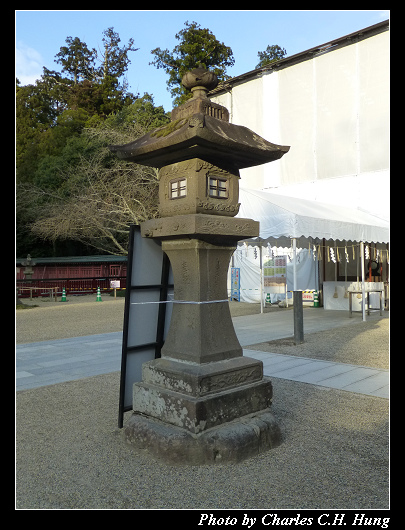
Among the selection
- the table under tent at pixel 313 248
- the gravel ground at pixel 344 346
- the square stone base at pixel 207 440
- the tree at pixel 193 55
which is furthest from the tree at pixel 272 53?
the square stone base at pixel 207 440

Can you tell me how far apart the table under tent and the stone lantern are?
14.8 ft

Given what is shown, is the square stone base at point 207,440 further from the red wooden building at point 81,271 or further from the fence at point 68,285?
the red wooden building at point 81,271

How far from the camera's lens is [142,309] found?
4230 millimetres

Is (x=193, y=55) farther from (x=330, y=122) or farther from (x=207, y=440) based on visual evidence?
(x=207, y=440)

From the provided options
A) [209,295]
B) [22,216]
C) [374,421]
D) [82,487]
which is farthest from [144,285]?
[22,216]

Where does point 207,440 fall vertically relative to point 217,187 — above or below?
below

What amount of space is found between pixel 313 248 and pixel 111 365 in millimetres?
7953

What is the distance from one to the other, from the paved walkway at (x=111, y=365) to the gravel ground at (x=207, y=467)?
0.50 metres

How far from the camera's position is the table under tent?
8891mm

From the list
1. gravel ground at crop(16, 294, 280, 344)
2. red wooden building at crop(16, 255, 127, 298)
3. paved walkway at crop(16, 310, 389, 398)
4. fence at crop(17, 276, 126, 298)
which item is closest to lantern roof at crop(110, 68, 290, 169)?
paved walkway at crop(16, 310, 389, 398)

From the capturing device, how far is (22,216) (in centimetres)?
2398

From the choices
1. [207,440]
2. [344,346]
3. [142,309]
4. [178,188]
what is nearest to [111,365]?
[142,309]

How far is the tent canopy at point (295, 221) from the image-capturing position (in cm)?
859

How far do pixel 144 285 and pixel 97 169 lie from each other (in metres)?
18.0
